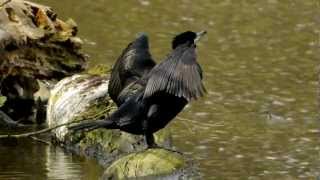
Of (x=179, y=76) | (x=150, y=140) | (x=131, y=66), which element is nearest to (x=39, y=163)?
(x=150, y=140)

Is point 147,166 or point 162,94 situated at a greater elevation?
point 162,94

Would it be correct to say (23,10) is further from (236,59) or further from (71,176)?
(236,59)

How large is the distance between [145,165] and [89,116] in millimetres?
1515

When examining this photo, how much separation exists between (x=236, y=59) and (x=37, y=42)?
4.94 metres

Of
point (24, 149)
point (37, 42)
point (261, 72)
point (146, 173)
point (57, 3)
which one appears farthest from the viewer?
point (57, 3)

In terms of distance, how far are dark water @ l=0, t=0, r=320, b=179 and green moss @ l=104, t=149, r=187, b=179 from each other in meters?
0.31

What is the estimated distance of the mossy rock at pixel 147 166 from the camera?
995 centimetres

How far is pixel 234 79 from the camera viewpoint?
15.0m

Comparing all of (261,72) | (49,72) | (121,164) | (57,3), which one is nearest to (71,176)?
(121,164)

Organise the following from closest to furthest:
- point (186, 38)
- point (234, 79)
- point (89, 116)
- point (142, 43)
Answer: point (186, 38)
point (142, 43)
point (89, 116)
point (234, 79)

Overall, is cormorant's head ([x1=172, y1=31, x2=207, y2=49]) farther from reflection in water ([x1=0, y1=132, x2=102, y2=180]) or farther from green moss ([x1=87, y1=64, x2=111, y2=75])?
green moss ([x1=87, y1=64, x2=111, y2=75])

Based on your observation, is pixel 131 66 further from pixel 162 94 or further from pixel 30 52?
pixel 30 52

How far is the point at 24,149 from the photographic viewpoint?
11.5 meters

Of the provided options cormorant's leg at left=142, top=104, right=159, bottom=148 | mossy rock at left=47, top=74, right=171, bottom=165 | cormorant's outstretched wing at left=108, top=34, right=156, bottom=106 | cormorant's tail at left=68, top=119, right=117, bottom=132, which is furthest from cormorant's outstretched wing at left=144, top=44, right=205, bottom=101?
mossy rock at left=47, top=74, right=171, bottom=165
